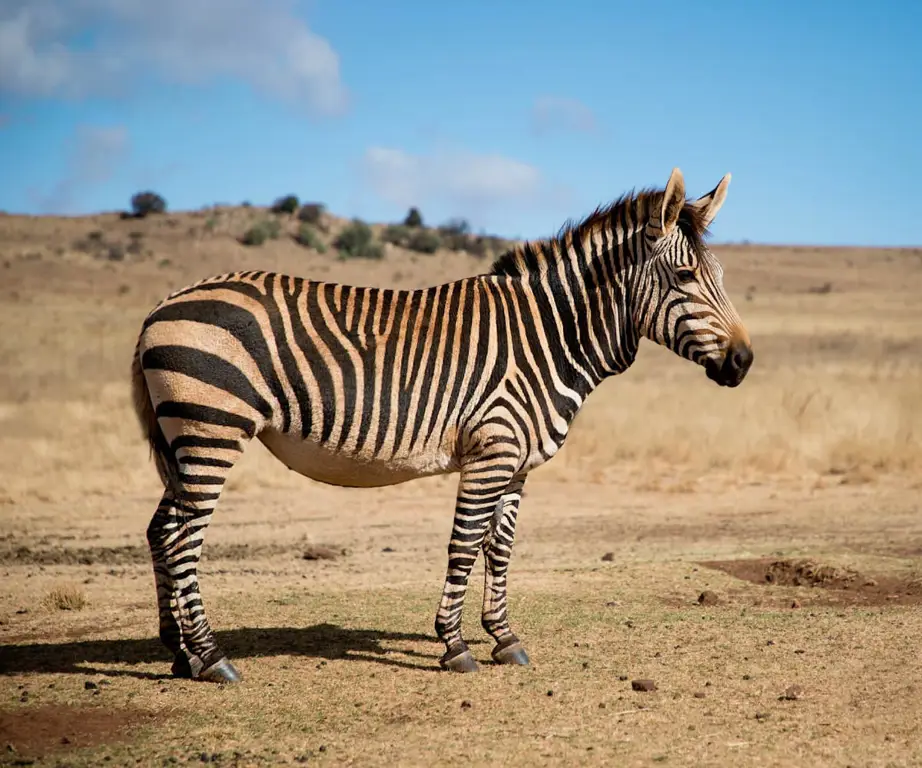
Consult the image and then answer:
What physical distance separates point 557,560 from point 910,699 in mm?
5536

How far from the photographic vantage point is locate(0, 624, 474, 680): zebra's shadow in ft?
24.5

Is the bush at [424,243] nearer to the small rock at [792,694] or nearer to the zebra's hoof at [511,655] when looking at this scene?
the zebra's hoof at [511,655]

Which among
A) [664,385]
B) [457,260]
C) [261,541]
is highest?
[457,260]

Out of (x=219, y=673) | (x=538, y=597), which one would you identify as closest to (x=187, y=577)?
(x=219, y=673)

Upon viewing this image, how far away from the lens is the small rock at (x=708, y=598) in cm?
929

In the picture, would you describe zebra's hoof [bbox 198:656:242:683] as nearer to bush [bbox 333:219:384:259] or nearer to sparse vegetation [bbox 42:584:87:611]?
sparse vegetation [bbox 42:584:87:611]

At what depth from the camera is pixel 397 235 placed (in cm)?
6159

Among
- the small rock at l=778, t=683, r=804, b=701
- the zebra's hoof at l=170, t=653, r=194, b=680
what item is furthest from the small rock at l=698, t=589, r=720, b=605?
the zebra's hoof at l=170, t=653, r=194, b=680

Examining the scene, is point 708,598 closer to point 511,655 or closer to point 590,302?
point 511,655

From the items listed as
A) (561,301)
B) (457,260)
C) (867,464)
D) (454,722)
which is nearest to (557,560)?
(561,301)

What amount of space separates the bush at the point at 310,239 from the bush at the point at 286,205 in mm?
5789

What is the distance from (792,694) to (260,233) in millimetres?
48557

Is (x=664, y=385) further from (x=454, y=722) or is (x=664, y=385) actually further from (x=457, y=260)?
(x=457, y=260)

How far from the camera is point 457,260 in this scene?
187ft
